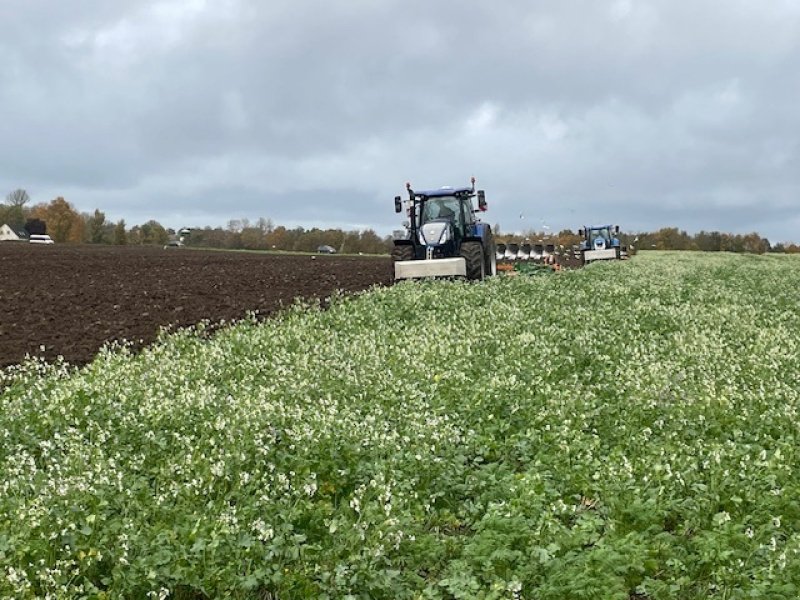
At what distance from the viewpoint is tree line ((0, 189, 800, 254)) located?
→ 331 ft

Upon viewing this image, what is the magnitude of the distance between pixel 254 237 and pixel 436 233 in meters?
83.4

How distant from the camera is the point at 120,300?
72.9ft

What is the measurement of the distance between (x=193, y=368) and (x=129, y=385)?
1.73 m

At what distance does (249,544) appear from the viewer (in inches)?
202

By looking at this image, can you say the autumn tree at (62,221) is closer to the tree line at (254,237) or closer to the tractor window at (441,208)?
the tree line at (254,237)

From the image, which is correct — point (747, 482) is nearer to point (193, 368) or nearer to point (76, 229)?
point (193, 368)

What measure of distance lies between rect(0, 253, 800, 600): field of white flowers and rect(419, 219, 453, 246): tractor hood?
578 inches

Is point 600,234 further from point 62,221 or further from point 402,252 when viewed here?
point 62,221

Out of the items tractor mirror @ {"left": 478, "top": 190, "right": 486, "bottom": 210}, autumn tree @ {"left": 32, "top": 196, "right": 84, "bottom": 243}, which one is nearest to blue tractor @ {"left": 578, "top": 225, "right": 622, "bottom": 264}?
tractor mirror @ {"left": 478, "top": 190, "right": 486, "bottom": 210}

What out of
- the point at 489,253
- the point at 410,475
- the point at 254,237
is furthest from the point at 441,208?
the point at 254,237

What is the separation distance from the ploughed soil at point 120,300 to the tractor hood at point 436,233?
2.97 meters

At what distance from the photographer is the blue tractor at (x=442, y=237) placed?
83.7ft

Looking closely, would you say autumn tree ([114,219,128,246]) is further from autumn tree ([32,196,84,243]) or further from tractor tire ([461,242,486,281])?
tractor tire ([461,242,486,281])

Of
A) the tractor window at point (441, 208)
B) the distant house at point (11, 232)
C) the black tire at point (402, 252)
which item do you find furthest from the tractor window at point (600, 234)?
the distant house at point (11, 232)
